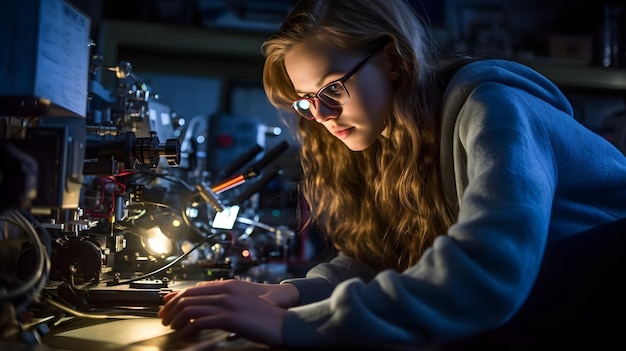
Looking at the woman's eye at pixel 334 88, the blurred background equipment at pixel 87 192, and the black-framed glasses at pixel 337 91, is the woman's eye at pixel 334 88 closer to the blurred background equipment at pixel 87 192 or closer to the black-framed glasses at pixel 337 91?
the black-framed glasses at pixel 337 91

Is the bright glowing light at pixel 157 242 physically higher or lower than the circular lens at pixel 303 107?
lower

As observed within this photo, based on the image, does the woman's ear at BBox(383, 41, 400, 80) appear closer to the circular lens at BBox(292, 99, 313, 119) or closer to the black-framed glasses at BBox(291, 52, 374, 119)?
the black-framed glasses at BBox(291, 52, 374, 119)

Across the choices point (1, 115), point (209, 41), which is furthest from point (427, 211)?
point (209, 41)

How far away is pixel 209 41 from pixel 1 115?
2.42 m

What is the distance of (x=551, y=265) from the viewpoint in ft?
2.63

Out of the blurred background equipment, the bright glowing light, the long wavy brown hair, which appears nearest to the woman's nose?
the long wavy brown hair

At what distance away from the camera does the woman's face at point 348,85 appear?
1.12 m

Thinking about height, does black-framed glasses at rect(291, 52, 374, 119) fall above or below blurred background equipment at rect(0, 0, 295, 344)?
above

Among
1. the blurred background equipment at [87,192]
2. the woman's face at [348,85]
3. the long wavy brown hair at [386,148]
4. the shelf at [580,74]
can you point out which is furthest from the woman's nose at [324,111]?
the shelf at [580,74]

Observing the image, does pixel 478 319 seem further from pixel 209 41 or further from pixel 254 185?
pixel 209 41

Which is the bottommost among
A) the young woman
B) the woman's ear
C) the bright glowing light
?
the bright glowing light

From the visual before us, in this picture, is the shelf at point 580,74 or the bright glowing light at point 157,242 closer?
the bright glowing light at point 157,242

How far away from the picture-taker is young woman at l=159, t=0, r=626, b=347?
675 mm

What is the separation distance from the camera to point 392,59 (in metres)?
1.17
